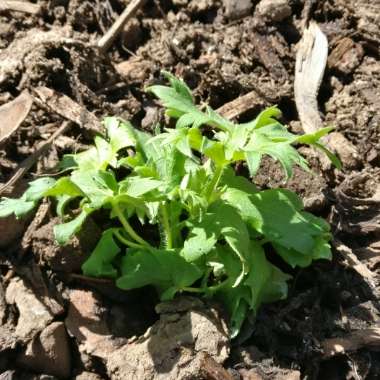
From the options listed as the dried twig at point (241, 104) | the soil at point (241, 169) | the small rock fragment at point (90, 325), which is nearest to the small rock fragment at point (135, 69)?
the soil at point (241, 169)

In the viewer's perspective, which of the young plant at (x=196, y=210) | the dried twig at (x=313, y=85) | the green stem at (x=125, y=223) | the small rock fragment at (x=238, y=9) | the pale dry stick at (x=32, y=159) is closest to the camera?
the young plant at (x=196, y=210)

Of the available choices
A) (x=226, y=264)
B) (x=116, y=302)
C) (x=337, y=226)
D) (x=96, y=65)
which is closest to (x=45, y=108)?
(x=96, y=65)

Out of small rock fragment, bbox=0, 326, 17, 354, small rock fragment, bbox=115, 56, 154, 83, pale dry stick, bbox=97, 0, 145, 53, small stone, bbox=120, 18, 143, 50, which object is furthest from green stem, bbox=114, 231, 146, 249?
small stone, bbox=120, 18, 143, 50

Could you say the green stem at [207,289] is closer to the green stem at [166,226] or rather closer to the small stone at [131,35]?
the green stem at [166,226]

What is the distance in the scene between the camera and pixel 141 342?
2289mm

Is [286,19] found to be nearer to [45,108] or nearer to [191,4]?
[191,4]

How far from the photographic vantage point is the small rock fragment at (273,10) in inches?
122

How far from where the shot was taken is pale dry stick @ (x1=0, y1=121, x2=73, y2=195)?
8.58 ft

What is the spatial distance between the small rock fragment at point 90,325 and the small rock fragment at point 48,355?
7cm

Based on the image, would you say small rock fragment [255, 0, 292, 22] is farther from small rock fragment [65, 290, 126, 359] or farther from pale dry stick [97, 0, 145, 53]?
small rock fragment [65, 290, 126, 359]

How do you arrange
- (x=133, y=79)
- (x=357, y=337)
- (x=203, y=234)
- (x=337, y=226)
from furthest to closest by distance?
1. (x=133, y=79)
2. (x=337, y=226)
3. (x=357, y=337)
4. (x=203, y=234)

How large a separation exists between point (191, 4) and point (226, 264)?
1542mm

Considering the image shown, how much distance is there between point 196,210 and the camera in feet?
7.58

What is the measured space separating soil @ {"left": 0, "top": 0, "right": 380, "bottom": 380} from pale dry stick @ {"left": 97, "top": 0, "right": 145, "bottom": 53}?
5 cm
